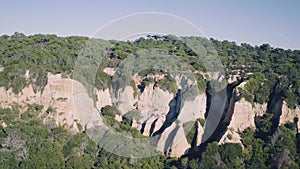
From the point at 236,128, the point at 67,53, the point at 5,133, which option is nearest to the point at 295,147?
the point at 236,128

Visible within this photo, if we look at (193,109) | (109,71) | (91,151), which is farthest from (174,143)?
(109,71)

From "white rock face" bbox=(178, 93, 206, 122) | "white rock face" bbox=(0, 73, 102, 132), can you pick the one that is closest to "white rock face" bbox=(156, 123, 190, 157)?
"white rock face" bbox=(178, 93, 206, 122)

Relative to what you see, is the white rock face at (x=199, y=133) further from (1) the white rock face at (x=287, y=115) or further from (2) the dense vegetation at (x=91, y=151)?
(1) the white rock face at (x=287, y=115)

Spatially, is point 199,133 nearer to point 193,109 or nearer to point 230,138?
point 230,138

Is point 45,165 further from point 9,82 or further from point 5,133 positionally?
point 9,82

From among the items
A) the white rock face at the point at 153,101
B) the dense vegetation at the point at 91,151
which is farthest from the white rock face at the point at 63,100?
the white rock face at the point at 153,101

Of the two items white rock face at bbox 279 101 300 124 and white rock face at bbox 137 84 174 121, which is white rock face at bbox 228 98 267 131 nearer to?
white rock face at bbox 279 101 300 124
